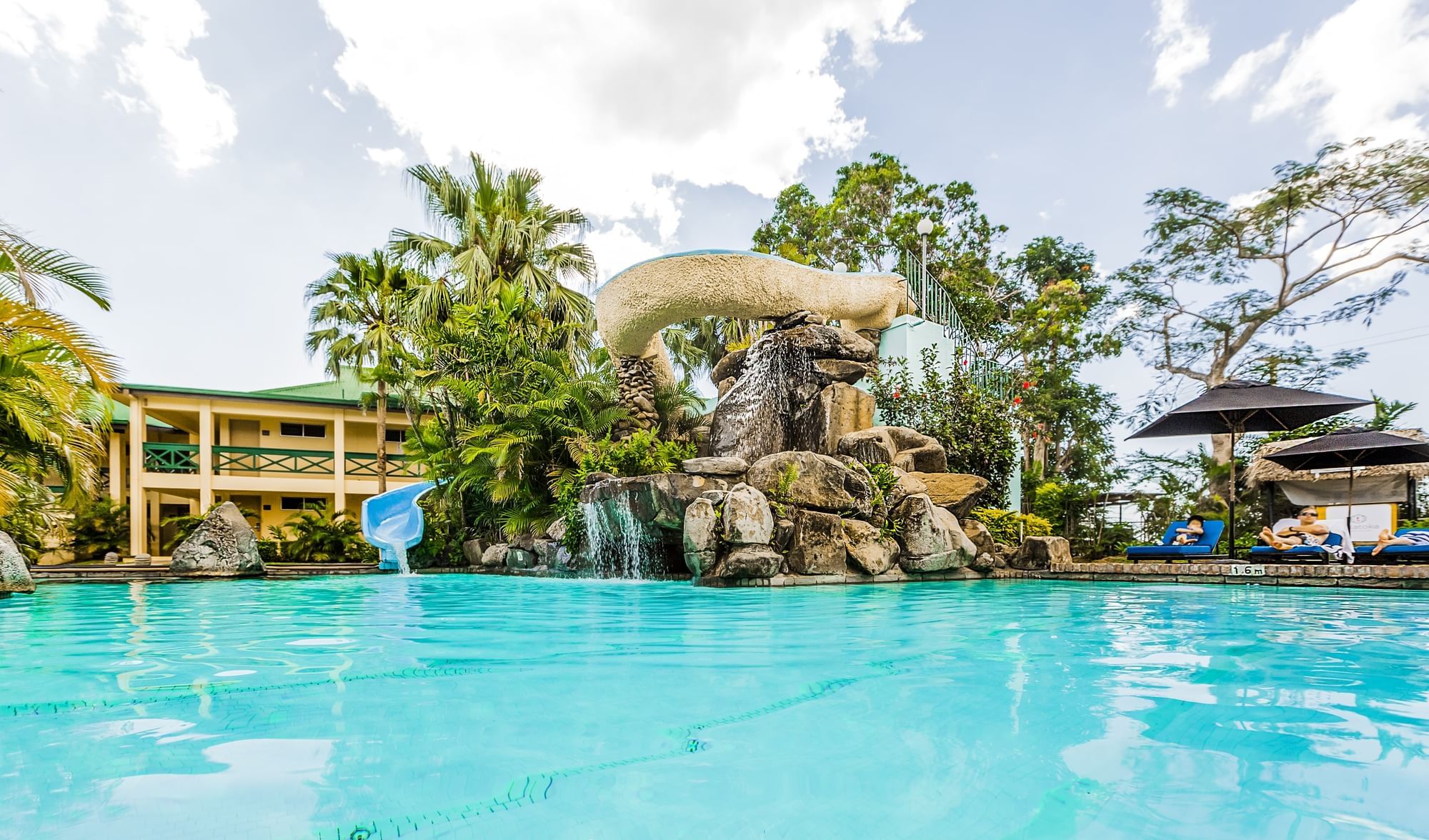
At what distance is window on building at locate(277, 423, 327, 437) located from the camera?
72.1 ft

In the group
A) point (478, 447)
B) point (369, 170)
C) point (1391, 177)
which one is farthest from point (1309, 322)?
point (369, 170)

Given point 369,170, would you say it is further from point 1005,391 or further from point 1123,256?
point 1123,256

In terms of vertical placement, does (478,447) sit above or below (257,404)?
below

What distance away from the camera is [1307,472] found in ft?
45.0

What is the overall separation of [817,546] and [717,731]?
6853 mm

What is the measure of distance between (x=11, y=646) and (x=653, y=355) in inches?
451

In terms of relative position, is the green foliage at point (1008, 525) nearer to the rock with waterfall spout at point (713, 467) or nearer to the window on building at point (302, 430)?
the rock with waterfall spout at point (713, 467)

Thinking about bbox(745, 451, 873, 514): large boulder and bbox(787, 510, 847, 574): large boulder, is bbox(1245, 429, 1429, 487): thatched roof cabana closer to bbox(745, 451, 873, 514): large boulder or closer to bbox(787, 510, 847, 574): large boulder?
bbox(745, 451, 873, 514): large boulder

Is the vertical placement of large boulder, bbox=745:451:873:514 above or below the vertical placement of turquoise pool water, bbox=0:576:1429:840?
above

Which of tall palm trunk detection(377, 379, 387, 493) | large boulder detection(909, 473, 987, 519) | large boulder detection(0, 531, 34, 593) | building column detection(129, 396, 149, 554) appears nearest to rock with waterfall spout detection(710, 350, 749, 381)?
large boulder detection(909, 473, 987, 519)

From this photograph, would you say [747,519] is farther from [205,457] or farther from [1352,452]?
Answer: [205,457]

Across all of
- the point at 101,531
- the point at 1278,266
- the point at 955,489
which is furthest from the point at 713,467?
the point at 101,531

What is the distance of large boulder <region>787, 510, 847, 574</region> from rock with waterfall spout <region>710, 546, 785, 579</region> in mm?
365

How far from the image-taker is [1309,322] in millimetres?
17703
